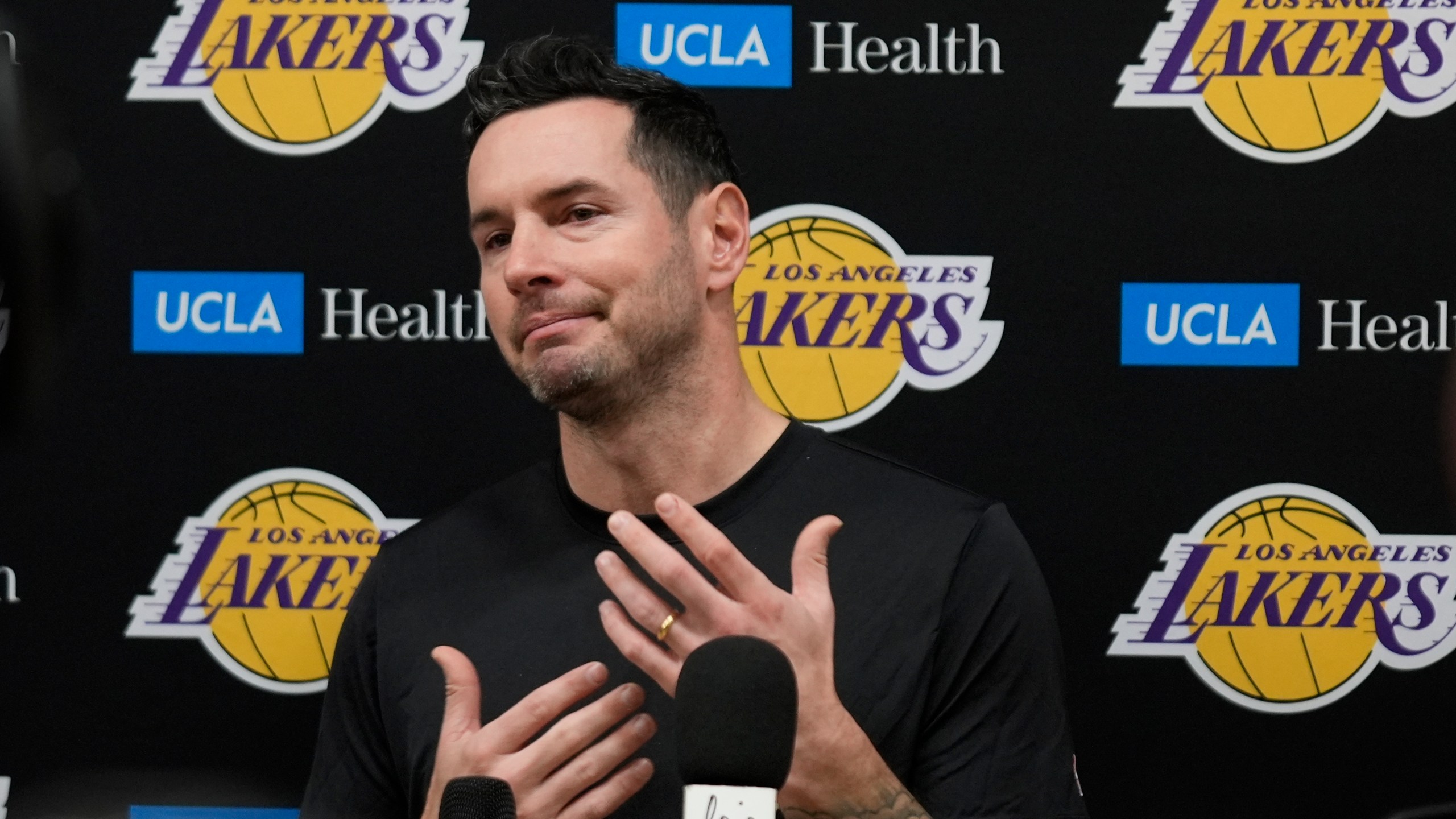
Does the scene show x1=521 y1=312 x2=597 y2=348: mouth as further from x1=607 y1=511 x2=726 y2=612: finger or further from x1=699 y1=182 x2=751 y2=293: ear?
x1=607 y1=511 x2=726 y2=612: finger

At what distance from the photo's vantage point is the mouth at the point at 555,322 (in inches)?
59.4

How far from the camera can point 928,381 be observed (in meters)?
Answer: 1.89

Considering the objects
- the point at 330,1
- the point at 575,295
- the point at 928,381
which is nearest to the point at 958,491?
the point at 928,381

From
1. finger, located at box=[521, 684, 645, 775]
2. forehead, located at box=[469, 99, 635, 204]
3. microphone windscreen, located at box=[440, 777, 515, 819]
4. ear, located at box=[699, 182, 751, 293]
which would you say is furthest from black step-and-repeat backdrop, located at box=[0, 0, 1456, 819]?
microphone windscreen, located at box=[440, 777, 515, 819]

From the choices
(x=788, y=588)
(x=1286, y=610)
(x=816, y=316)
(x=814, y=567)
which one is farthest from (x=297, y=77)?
(x=1286, y=610)

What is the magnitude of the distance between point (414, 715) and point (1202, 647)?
106cm

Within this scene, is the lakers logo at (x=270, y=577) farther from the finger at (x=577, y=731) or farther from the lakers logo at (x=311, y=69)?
the finger at (x=577, y=731)

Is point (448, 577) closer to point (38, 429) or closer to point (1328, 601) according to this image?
point (38, 429)

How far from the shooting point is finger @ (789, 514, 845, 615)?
123cm

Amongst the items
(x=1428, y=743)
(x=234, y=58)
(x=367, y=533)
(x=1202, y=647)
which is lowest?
(x=1428, y=743)

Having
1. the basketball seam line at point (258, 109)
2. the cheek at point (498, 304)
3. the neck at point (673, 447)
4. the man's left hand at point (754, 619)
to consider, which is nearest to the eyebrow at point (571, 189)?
the cheek at point (498, 304)

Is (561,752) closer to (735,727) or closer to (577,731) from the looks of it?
(577,731)

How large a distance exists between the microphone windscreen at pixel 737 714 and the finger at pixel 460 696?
0.44 m

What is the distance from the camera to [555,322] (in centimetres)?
151
